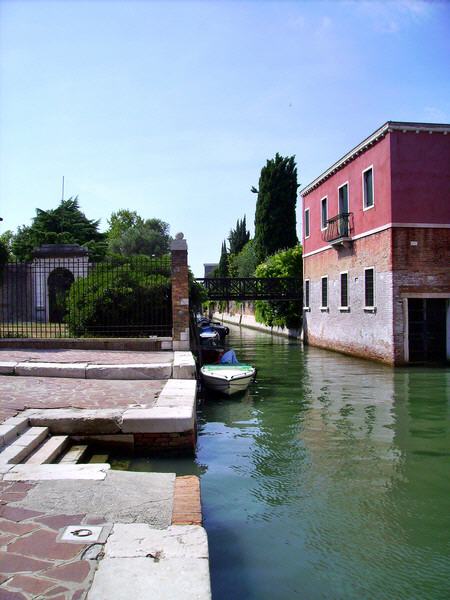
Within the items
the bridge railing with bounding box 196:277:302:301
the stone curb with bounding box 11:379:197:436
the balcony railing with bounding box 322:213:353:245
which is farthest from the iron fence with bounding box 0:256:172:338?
the bridge railing with bounding box 196:277:302:301

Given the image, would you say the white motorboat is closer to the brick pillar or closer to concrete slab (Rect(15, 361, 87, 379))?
the brick pillar

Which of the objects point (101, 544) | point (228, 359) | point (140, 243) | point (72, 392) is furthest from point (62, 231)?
point (101, 544)

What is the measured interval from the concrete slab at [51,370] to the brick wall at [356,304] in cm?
1008

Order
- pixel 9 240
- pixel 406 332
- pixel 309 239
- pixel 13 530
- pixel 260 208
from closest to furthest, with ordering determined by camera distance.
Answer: pixel 13 530 < pixel 406 332 < pixel 309 239 < pixel 260 208 < pixel 9 240

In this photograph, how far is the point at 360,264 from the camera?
1855 centimetres

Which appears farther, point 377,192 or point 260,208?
point 260,208

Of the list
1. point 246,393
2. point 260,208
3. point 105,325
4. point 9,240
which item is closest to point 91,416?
point 246,393

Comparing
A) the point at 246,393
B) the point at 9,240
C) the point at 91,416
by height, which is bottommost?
the point at 246,393

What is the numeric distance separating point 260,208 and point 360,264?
21.7m

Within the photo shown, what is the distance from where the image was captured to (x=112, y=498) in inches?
155

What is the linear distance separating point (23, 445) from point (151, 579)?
9.59ft

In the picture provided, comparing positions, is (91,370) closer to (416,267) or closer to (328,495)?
(328,495)

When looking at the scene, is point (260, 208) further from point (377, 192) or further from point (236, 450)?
point (236, 450)

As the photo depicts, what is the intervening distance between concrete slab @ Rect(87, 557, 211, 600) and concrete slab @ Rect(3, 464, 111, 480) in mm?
1525
